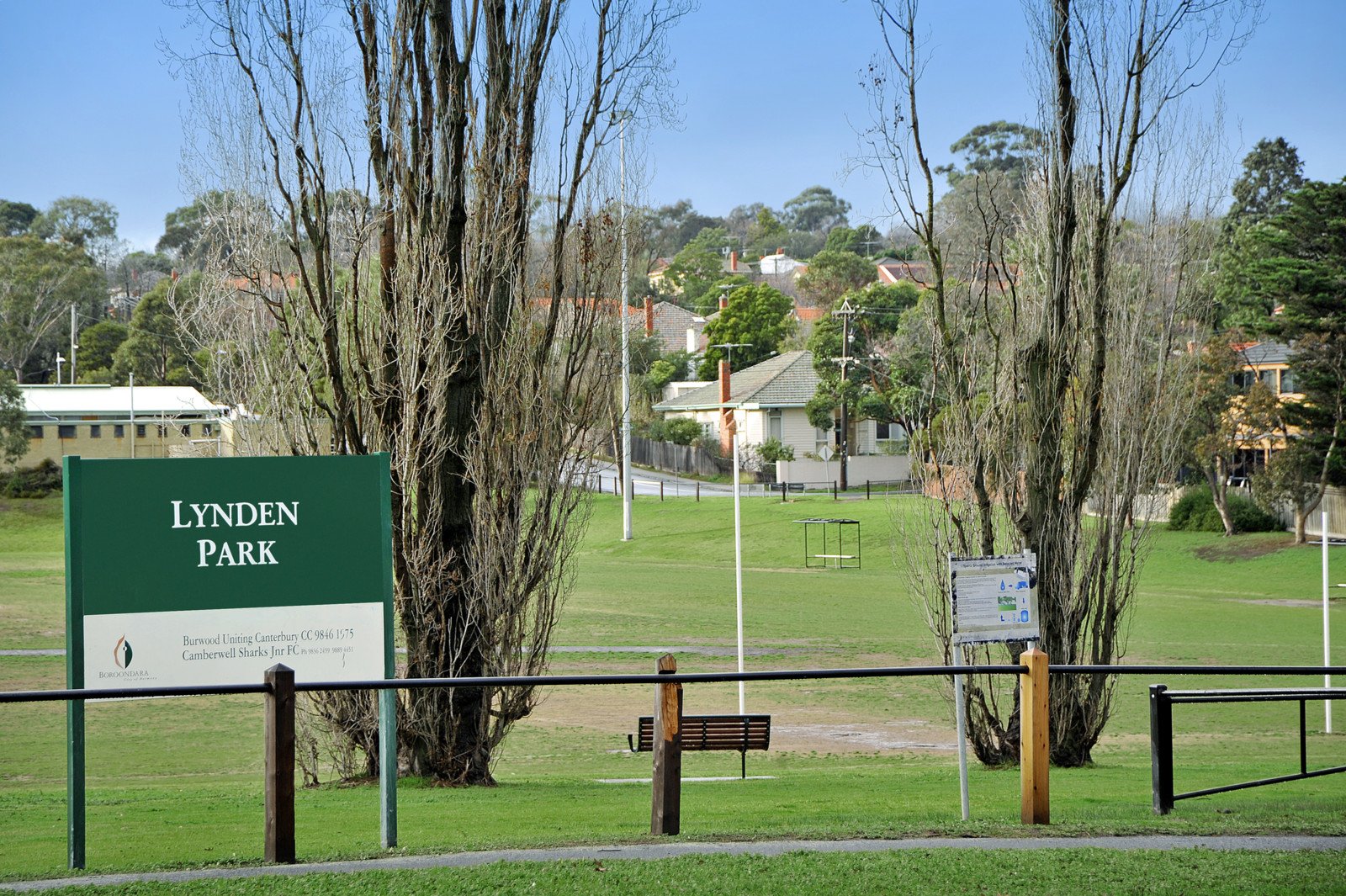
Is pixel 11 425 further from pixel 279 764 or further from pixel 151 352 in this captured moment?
A: pixel 279 764

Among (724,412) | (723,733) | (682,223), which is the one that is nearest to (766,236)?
(682,223)

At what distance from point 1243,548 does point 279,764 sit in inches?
1634

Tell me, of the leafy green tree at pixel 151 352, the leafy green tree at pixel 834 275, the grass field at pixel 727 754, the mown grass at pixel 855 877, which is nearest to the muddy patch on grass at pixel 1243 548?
the grass field at pixel 727 754

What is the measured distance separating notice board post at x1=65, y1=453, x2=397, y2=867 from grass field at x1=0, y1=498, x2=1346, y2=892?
1112 millimetres

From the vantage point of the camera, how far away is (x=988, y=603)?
31.6 ft

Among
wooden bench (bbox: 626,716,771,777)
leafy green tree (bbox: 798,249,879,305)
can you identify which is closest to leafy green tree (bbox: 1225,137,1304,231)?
leafy green tree (bbox: 798,249,879,305)

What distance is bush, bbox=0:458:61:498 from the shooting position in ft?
187

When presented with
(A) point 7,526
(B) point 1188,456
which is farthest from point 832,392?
(A) point 7,526

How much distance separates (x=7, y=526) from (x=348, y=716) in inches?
1843

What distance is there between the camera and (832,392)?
64312 mm

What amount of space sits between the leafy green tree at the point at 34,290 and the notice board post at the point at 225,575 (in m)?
75.2

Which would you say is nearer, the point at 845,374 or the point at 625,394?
the point at 625,394

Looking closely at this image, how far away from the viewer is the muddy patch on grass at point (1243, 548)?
42.5m

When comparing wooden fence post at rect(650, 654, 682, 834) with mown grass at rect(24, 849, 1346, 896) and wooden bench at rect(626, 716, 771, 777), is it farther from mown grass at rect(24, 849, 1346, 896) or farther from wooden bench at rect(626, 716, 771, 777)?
wooden bench at rect(626, 716, 771, 777)
